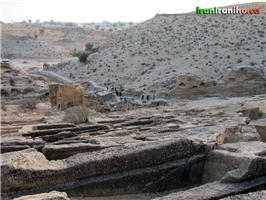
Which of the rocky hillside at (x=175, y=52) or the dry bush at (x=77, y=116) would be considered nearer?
the dry bush at (x=77, y=116)

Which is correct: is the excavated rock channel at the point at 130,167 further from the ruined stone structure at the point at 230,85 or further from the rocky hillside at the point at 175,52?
the rocky hillside at the point at 175,52

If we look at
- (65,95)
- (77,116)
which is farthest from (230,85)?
(77,116)

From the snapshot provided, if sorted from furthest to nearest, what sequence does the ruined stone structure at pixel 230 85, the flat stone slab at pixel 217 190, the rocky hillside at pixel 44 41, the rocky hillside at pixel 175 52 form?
the rocky hillside at pixel 44 41 → the rocky hillside at pixel 175 52 → the ruined stone structure at pixel 230 85 → the flat stone slab at pixel 217 190

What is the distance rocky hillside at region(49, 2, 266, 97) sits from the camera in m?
27.1

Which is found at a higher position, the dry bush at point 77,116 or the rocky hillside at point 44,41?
the rocky hillside at point 44,41

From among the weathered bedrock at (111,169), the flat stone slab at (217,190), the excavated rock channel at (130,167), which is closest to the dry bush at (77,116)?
the excavated rock channel at (130,167)

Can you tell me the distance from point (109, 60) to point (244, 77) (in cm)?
2395

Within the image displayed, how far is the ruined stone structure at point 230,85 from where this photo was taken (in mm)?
19516

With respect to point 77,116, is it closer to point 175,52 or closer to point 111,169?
point 111,169

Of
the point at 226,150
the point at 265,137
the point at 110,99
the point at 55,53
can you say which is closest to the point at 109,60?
the point at 110,99

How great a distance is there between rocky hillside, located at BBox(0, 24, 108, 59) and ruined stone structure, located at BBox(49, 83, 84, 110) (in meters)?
48.2

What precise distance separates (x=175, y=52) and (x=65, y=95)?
25184 millimetres

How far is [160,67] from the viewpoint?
31.4 m

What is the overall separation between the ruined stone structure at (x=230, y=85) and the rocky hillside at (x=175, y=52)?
257 cm
